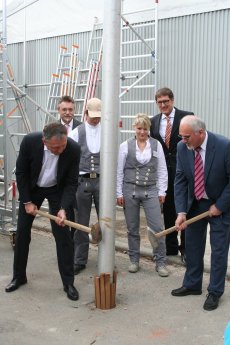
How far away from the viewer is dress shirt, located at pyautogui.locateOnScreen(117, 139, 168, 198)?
5.22 metres

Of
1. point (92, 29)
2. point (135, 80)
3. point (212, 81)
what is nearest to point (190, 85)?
point (212, 81)

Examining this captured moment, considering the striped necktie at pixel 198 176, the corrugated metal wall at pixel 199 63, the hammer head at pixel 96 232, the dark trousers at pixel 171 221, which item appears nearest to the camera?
the hammer head at pixel 96 232

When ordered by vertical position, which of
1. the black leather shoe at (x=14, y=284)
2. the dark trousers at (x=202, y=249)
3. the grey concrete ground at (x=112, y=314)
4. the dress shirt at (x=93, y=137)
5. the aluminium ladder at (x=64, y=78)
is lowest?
the grey concrete ground at (x=112, y=314)

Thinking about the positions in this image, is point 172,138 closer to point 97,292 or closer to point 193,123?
point 193,123

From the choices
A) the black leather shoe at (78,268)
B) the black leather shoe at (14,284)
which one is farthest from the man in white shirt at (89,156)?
the black leather shoe at (14,284)

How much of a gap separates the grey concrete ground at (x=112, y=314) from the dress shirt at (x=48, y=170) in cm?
111

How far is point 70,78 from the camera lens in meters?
9.45

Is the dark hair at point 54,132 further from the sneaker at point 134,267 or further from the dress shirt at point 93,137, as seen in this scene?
the sneaker at point 134,267

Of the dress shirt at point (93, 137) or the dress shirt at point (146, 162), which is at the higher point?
the dress shirt at point (93, 137)

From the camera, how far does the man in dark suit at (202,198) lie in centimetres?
424

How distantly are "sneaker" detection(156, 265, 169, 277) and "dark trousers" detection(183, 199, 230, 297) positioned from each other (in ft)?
1.70

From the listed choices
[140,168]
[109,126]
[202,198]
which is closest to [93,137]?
[140,168]

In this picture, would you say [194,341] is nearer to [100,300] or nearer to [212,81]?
[100,300]

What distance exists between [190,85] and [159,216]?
3414 millimetres
